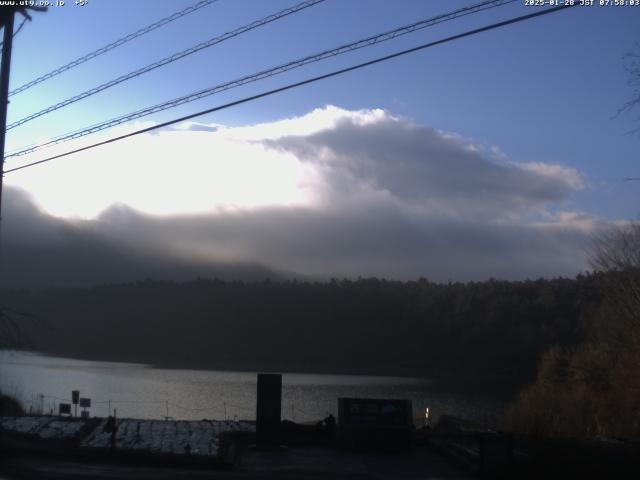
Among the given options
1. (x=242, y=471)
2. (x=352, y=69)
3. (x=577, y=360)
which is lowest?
(x=242, y=471)

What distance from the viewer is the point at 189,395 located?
6319 cm

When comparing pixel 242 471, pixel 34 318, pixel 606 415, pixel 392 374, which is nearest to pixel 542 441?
pixel 242 471

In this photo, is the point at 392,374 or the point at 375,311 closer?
the point at 392,374

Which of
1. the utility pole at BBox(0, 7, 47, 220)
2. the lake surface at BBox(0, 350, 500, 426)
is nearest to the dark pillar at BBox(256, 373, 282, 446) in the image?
the utility pole at BBox(0, 7, 47, 220)

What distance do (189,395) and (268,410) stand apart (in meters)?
42.2

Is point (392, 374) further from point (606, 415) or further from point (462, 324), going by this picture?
point (606, 415)

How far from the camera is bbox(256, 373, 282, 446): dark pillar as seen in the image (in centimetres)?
2250

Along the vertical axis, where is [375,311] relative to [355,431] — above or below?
above

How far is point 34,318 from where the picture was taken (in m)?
28.4

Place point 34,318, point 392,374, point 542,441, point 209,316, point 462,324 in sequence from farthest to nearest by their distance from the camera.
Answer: point 209,316
point 462,324
point 392,374
point 34,318
point 542,441

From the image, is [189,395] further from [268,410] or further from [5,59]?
[5,59]

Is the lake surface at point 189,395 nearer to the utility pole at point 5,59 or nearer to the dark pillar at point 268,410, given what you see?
the dark pillar at point 268,410

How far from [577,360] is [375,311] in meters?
92.9

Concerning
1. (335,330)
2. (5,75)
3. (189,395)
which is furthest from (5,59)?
(335,330)
